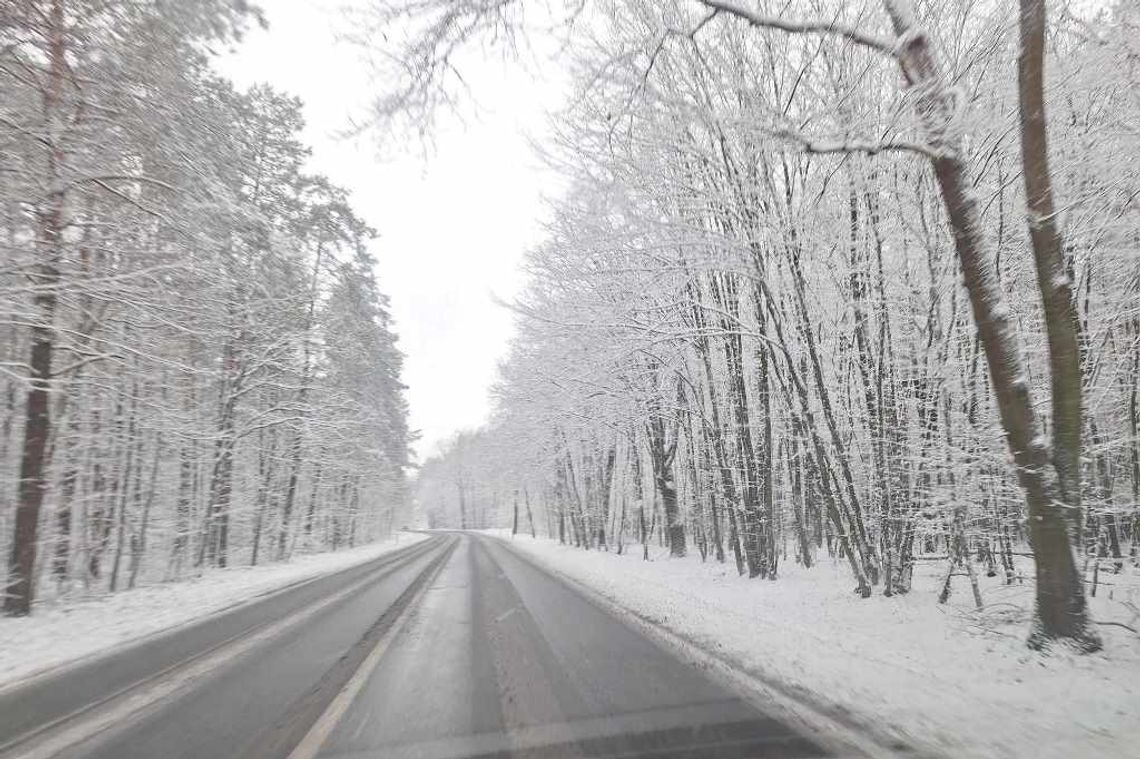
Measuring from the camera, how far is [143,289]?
9.02 m

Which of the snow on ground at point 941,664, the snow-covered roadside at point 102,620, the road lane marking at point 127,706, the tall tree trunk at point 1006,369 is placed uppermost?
the tall tree trunk at point 1006,369

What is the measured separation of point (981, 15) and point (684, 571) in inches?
523

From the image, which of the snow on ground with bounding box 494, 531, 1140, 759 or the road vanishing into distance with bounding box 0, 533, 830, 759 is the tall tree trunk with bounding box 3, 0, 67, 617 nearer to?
the road vanishing into distance with bounding box 0, 533, 830, 759

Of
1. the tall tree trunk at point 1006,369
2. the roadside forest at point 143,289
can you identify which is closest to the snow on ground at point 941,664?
the tall tree trunk at point 1006,369

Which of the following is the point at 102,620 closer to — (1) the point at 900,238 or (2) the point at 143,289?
(2) the point at 143,289

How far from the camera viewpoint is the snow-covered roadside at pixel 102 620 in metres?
6.64

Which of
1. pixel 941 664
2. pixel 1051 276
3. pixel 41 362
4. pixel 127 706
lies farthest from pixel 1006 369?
pixel 41 362

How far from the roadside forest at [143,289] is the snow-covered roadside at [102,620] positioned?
0.97 m

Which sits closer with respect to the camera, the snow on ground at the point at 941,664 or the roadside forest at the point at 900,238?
the snow on ground at the point at 941,664

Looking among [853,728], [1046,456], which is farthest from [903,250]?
[853,728]

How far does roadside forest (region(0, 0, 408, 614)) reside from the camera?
812 centimetres

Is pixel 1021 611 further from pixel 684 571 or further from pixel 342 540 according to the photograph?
pixel 342 540

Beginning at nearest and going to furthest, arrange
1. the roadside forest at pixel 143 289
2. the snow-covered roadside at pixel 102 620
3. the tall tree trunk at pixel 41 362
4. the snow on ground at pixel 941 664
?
the snow on ground at pixel 941 664 → the snow-covered roadside at pixel 102 620 → the roadside forest at pixel 143 289 → the tall tree trunk at pixel 41 362

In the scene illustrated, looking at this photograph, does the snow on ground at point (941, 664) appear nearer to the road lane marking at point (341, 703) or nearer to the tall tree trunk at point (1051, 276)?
the tall tree trunk at point (1051, 276)
